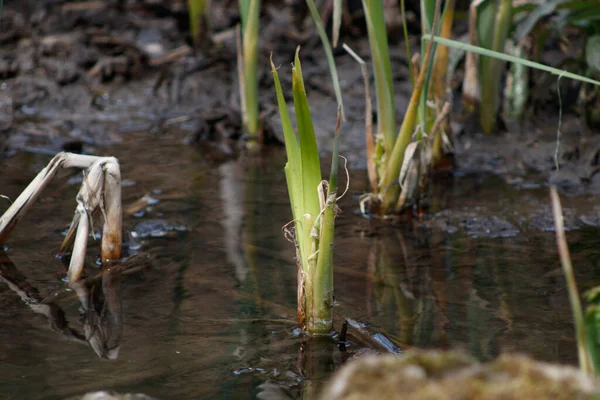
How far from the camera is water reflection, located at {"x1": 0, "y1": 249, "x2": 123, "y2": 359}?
1875 millimetres

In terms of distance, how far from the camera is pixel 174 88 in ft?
15.0

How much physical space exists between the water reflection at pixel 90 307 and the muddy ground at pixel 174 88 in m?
1.53

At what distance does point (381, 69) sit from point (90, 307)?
1.23 metres

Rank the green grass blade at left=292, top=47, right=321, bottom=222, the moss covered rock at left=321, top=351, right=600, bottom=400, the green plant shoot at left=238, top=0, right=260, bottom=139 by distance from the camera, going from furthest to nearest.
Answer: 1. the green plant shoot at left=238, top=0, right=260, bottom=139
2. the green grass blade at left=292, top=47, right=321, bottom=222
3. the moss covered rock at left=321, top=351, right=600, bottom=400

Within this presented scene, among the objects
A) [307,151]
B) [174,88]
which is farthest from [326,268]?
[174,88]

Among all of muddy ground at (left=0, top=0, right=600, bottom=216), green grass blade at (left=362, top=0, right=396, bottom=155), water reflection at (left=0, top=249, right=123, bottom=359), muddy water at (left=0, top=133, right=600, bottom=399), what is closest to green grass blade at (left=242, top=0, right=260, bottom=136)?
muddy ground at (left=0, top=0, right=600, bottom=216)

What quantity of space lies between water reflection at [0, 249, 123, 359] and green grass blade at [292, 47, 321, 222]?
23.5 inches

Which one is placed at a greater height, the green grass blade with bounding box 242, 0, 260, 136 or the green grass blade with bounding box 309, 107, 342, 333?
the green grass blade with bounding box 242, 0, 260, 136

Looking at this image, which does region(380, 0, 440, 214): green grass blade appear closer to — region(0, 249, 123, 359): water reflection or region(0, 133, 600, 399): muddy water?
region(0, 133, 600, 399): muddy water

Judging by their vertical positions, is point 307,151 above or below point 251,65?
below

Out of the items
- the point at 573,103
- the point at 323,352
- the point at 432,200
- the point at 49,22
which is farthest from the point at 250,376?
the point at 49,22

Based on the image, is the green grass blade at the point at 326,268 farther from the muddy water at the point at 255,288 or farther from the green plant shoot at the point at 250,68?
the green plant shoot at the point at 250,68

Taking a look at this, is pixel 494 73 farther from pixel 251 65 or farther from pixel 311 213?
pixel 311 213

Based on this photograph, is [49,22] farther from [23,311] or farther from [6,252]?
[23,311]
